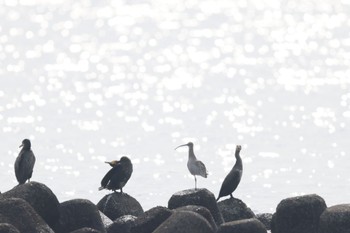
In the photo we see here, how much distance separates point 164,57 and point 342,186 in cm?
6898

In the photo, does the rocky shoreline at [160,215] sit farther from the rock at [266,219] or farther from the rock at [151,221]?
the rock at [266,219]

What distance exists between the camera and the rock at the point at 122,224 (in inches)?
1483

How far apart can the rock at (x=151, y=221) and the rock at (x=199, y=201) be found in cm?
188

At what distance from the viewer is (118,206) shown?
3984cm

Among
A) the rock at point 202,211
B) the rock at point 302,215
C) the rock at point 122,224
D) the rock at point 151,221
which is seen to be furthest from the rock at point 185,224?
the rock at point 302,215

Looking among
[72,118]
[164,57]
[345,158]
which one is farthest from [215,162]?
[164,57]

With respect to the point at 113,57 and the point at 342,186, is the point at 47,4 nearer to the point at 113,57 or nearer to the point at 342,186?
the point at 113,57

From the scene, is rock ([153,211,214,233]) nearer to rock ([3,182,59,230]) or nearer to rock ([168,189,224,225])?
rock ([168,189,224,225])

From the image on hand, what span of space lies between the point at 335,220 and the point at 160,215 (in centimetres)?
483

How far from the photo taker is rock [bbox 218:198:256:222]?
39375 mm

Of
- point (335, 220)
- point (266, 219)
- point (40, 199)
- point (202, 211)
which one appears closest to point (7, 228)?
point (40, 199)

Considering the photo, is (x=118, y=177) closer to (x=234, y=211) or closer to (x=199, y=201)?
(x=199, y=201)

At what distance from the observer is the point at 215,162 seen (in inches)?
2867

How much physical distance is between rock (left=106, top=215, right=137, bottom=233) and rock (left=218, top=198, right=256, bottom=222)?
3093 millimetres
